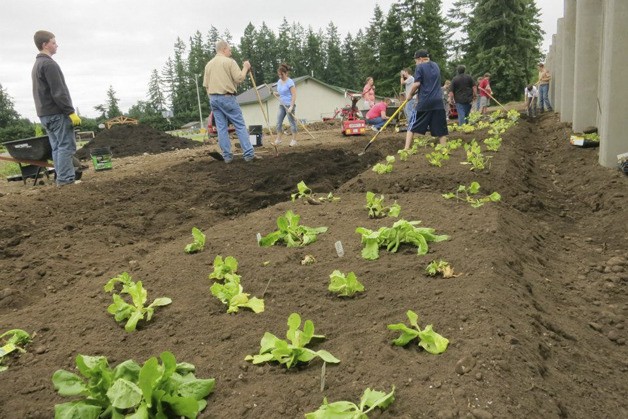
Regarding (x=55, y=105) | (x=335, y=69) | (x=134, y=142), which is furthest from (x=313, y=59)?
(x=55, y=105)

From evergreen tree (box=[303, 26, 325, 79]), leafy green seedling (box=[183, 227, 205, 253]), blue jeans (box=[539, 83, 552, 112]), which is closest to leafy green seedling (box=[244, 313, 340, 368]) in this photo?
leafy green seedling (box=[183, 227, 205, 253])

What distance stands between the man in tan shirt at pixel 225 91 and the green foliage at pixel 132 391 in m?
6.68

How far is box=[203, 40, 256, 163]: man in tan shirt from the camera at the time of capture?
8141 mm

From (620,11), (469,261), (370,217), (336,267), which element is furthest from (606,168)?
(336,267)

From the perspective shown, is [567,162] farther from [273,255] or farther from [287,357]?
[287,357]

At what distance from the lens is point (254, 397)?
1900mm

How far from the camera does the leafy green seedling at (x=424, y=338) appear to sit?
6.63 ft

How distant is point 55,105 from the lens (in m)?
6.95

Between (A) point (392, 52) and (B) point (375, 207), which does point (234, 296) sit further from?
(A) point (392, 52)

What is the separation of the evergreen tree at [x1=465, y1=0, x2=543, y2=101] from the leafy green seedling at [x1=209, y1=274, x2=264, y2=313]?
38.5 meters

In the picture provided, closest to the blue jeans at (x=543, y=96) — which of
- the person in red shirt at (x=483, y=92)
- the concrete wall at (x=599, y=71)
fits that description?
the concrete wall at (x=599, y=71)

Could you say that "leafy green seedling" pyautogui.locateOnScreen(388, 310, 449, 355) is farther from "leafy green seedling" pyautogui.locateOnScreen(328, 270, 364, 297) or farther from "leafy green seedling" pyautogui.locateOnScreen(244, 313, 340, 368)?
"leafy green seedling" pyautogui.locateOnScreen(328, 270, 364, 297)

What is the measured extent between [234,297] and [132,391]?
994mm

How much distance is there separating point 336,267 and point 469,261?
82 cm
